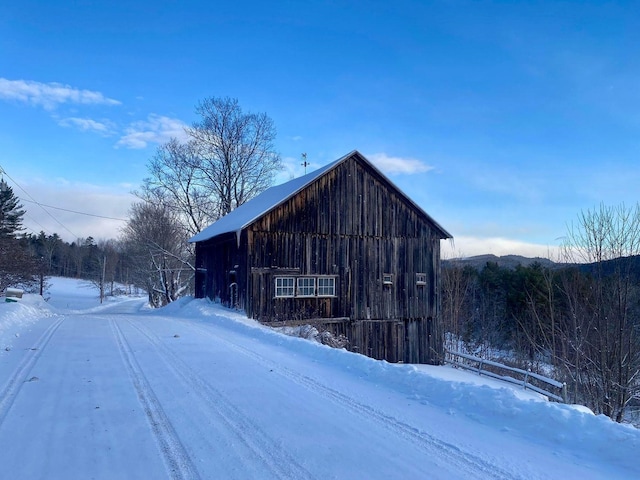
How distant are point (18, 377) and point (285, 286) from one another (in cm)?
1121

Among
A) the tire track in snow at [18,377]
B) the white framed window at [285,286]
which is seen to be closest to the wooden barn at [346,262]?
the white framed window at [285,286]

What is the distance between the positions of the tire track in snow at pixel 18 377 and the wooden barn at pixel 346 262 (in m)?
8.12

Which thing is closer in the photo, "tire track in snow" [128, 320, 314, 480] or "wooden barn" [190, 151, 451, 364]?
"tire track in snow" [128, 320, 314, 480]

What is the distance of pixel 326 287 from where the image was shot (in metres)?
18.4

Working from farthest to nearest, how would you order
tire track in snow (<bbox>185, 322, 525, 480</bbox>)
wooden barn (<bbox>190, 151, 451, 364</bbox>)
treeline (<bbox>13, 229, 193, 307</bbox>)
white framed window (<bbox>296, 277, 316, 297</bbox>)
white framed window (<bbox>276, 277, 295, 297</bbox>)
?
treeline (<bbox>13, 229, 193, 307</bbox>)
white framed window (<bbox>296, 277, 316, 297</bbox>)
white framed window (<bbox>276, 277, 295, 297</bbox>)
wooden barn (<bbox>190, 151, 451, 364</bbox>)
tire track in snow (<bbox>185, 322, 525, 480</bbox>)

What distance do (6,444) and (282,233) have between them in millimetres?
13641

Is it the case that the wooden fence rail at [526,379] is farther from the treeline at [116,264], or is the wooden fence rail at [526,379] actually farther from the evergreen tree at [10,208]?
the evergreen tree at [10,208]

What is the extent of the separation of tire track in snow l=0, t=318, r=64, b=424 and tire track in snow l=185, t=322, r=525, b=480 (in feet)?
12.6

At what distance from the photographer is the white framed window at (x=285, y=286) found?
17.6m

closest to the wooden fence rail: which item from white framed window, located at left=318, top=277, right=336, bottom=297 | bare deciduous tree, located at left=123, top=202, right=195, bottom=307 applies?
white framed window, located at left=318, top=277, right=336, bottom=297

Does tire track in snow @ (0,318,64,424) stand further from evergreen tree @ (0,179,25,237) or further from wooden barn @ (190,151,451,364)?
evergreen tree @ (0,179,25,237)

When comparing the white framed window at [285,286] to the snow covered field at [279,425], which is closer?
the snow covered field at [279,425]

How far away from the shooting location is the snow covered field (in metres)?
4.00

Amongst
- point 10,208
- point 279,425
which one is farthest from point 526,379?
point 10,208
